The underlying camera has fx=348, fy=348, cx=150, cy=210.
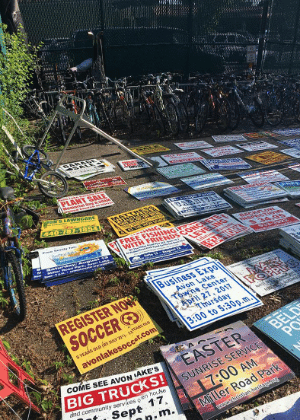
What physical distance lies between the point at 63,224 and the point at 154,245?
1.30 m

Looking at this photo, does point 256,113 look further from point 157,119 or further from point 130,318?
point 130,318

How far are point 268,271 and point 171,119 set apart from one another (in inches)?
215

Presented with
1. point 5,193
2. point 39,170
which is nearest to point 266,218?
point 5,193

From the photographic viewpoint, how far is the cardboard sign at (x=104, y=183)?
5.77 m

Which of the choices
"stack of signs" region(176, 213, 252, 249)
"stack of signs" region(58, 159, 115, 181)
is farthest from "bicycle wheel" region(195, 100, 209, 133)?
"stack of signs" region(176, 213, 252, 249)

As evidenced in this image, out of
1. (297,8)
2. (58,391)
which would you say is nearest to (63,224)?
(58,391)

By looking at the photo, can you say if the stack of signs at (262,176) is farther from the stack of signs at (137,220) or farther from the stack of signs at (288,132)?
the stack of signs at (288,132)

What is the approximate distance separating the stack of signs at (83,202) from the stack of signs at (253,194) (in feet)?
6.15

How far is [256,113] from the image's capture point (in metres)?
9.02

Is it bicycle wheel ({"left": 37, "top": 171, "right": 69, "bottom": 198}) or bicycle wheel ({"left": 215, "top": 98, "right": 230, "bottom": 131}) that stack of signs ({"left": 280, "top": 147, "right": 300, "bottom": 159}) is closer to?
bicycle wheel ({"left": 215, "top": 98, "right": 230, "bottom": 131})

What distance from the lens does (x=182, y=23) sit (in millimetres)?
11422

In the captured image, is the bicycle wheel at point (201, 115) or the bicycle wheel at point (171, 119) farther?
the bicycle wheel at point (201, 115)

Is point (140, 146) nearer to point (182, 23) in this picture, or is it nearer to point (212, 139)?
point (212, 139)

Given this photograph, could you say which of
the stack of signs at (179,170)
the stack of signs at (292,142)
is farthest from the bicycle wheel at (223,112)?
the stack of signs at (179,170)
